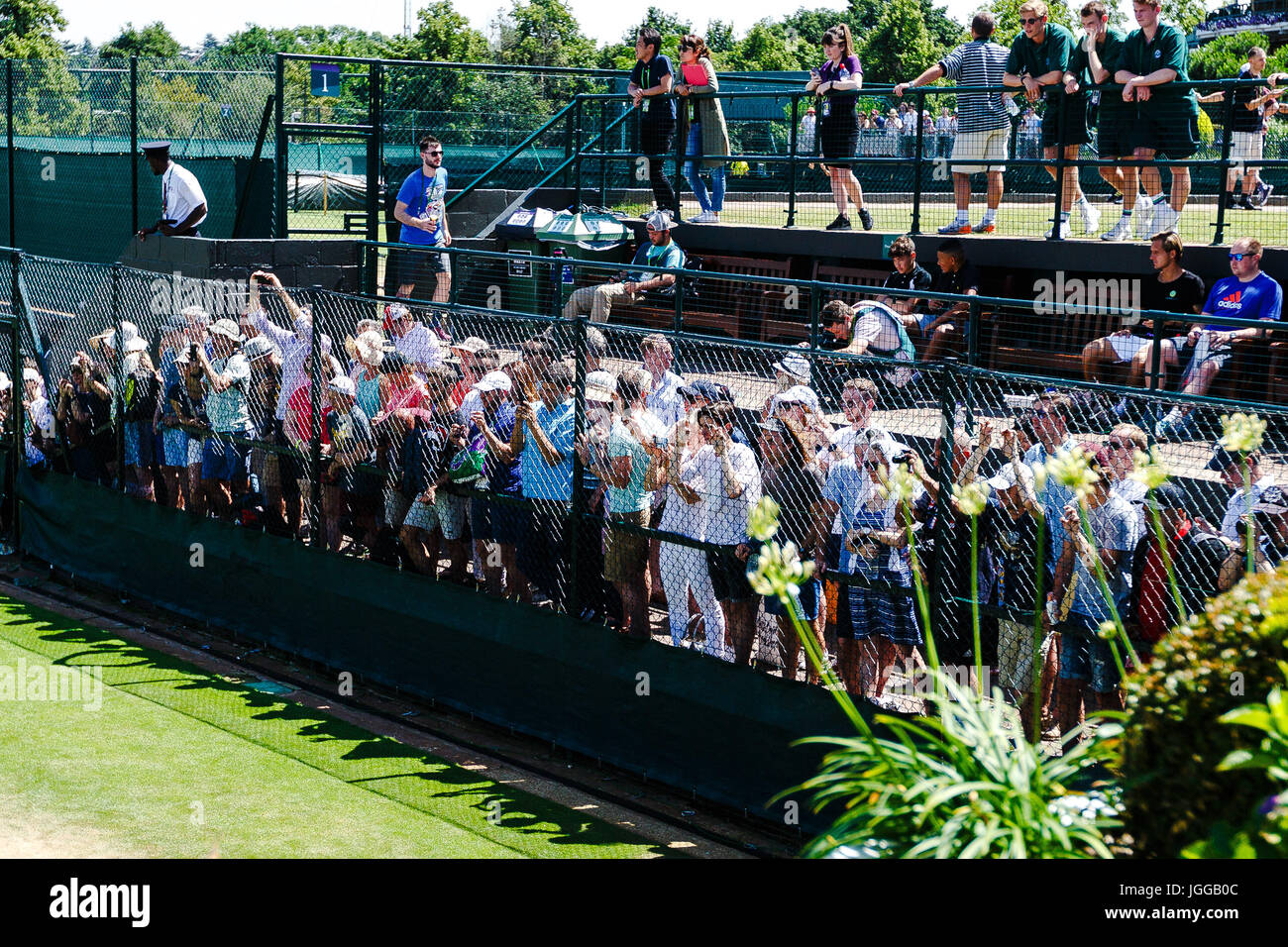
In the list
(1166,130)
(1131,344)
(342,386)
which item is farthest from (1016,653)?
(1166,130)

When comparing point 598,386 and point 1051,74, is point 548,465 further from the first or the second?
point 1051,74

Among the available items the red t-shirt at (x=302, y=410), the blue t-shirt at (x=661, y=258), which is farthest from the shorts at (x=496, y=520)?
the blue t-shirt at (x=661, y=258)

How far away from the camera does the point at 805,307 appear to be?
13594 millimetres

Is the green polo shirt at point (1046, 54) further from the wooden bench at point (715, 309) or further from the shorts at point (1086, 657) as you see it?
the shorts at point (1086, 657)

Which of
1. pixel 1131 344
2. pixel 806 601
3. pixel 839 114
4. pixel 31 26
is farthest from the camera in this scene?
pixel 31 26

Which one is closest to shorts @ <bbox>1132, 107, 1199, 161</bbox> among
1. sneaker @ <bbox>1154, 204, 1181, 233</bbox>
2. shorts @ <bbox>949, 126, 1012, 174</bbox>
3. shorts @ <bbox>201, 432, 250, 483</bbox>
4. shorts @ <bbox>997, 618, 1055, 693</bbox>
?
sneaker @ <bbox>1154, 204, 1181, 233</bbox>

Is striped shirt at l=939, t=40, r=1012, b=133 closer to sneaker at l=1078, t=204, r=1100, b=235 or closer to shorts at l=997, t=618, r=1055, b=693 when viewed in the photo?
sneaker at l=1078, t=204, r=1100, b=235

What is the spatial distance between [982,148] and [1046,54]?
1.12 m

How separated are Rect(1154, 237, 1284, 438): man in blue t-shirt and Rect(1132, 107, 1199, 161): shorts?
5.77 ft

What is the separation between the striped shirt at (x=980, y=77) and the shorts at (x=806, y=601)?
6.61m

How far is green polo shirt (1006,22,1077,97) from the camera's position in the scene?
12.6 m

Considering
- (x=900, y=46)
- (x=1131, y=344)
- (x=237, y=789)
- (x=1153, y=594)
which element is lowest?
(x=237, y=789)

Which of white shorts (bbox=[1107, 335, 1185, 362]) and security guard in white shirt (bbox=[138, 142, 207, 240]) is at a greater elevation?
security guard in white shirt (bbox=[138, 142, 207, 240])
